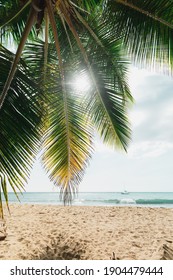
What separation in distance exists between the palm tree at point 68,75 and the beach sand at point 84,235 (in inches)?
53.6

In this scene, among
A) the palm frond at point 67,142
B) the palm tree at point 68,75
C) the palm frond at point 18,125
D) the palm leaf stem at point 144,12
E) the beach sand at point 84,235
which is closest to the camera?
the palm frond at point 18,125

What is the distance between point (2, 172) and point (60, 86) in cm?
206

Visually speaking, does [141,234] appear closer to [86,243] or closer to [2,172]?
[86,243]

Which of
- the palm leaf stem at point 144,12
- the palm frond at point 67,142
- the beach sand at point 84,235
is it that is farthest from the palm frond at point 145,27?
the beach sand at point 84,235

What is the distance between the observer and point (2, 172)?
9.13ft

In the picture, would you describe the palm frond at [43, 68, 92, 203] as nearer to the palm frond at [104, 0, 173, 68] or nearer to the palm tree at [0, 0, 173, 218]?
the palm tree at [0, 0, 173, 218]

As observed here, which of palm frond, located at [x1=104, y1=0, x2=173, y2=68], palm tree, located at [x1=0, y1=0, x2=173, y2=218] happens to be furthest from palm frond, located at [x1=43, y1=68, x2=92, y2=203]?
palm frond, located at [x1=104, y1=0, x2=173, y2=68]

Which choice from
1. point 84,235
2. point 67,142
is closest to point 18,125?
point 67,142

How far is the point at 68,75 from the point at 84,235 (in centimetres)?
364

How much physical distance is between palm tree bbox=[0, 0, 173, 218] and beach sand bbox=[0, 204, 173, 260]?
1360 mm

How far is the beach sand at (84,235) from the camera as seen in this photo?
560 cm

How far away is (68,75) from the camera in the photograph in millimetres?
4797

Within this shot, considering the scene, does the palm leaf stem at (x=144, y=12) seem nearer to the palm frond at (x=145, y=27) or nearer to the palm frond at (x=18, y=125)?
the palm frond at (x=145, y=27)
